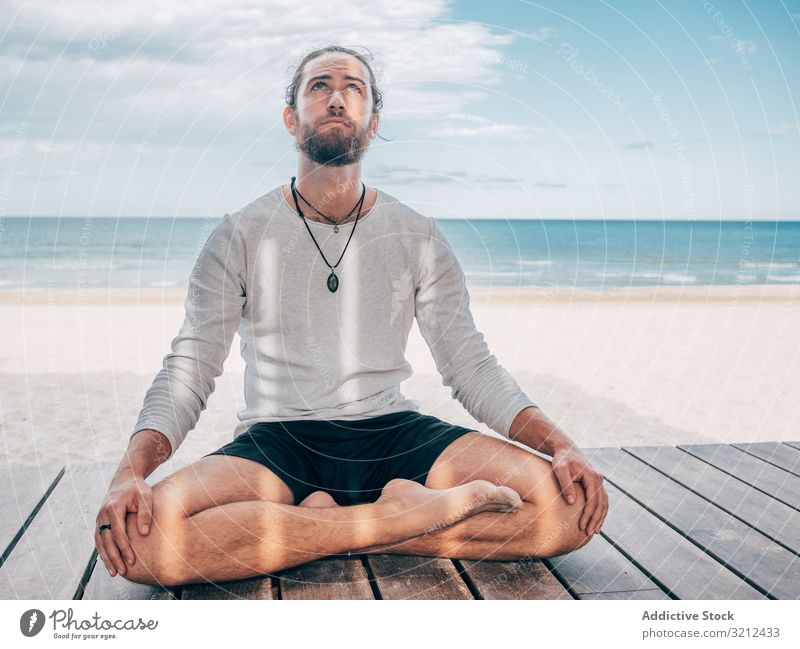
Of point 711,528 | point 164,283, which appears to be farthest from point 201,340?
point 164,283

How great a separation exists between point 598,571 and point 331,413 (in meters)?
0.78

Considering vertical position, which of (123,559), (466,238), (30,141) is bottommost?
(123,559)

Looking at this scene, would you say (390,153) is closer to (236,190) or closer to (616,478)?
(616,478)

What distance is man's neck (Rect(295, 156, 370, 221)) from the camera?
224 cm

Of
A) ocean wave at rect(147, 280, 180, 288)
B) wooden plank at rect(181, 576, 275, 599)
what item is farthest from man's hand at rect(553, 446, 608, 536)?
ocean wave at rect(147, 280, 180, 288)

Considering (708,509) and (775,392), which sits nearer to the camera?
(708,509)

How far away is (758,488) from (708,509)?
27 centimetres

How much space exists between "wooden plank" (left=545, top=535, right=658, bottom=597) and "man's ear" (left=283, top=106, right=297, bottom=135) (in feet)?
4.83

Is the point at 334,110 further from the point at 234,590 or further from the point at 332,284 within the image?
the point at 234,590

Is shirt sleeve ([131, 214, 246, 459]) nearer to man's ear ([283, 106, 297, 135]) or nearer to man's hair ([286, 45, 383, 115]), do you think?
man's ear ([283, 106, 297, 135])

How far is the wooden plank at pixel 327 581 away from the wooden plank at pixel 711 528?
87 centimetres
